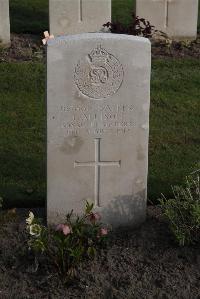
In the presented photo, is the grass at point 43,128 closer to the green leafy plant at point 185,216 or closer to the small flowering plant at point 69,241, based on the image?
the green leafy plant at point 185,216

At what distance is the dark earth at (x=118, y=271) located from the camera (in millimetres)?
4910

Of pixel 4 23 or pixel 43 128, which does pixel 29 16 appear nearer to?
pixel 4 23

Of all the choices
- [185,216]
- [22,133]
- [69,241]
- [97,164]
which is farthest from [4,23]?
[69,241]

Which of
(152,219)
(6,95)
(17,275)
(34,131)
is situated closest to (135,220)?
(152,219)

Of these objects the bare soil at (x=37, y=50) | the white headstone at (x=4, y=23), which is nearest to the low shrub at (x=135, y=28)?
the bare soil at (x=37, y=50)

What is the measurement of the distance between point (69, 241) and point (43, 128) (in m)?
3.12

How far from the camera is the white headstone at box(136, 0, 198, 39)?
432 inches

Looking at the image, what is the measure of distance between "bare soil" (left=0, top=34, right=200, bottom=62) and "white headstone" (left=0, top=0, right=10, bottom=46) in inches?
5.5

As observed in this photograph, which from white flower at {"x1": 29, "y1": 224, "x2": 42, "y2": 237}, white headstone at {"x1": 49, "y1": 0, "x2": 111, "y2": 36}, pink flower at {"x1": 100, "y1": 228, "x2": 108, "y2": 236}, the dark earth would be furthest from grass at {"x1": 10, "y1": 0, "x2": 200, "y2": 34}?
white flower at {"x1": 29, "y1": 224, "x2": 42, "y2": 237}

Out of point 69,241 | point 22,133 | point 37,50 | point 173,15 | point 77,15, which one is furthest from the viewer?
point 173,15

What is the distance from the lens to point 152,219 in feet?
19.1

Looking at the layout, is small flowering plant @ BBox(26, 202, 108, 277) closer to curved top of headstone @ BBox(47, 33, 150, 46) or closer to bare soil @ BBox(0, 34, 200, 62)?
curved top of headstone @ BBox(47, 33, 150, 46)

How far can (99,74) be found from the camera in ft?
17.4

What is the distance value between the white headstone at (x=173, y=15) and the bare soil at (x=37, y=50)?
0.21m
